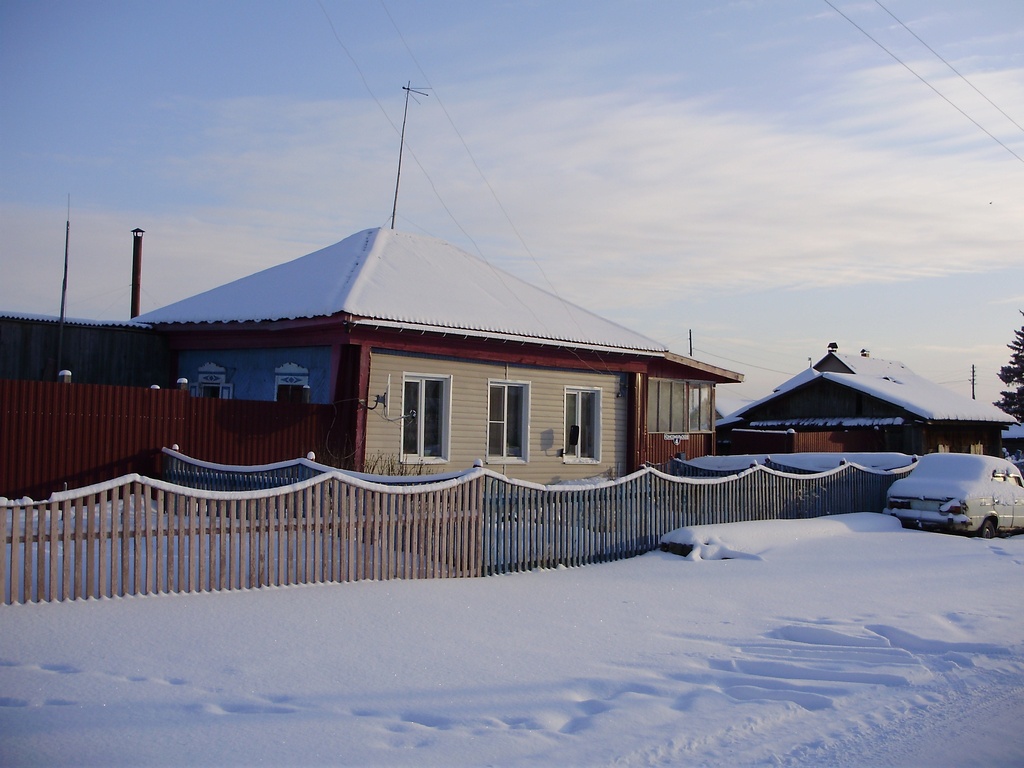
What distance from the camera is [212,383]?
18641 mm

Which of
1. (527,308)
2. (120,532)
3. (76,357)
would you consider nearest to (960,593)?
(120,532)

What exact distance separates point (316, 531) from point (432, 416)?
8154 mm

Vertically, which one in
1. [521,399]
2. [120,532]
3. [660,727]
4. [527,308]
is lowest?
[660,727]

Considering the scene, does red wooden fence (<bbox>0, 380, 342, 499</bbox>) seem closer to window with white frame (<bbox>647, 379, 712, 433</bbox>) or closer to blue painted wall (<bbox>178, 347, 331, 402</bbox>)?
blue painted wall (<bbox>178, 347, 331, 402</bbox>)

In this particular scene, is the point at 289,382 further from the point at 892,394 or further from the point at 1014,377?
the point at 1014,377

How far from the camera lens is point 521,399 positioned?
19.5m

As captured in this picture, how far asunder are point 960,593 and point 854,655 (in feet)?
12.1

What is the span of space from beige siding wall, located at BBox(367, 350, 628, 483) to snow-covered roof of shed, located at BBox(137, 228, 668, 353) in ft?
2.74

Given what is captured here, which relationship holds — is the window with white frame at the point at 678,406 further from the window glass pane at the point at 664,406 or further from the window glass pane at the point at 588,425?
the window glass pane at the point at 588,425

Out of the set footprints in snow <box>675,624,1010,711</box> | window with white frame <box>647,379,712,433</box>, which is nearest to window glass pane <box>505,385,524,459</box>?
window with white frame <box>647,379,712,433</box>

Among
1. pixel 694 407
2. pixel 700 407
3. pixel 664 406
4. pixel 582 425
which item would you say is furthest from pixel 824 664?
pixel 700 407

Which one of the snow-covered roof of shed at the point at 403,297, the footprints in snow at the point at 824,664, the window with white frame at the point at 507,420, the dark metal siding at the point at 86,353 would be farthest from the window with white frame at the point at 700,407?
the footprints in snow at the point at 824,664

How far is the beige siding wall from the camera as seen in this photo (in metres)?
16.9

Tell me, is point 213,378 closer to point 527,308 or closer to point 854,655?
point 527,308
